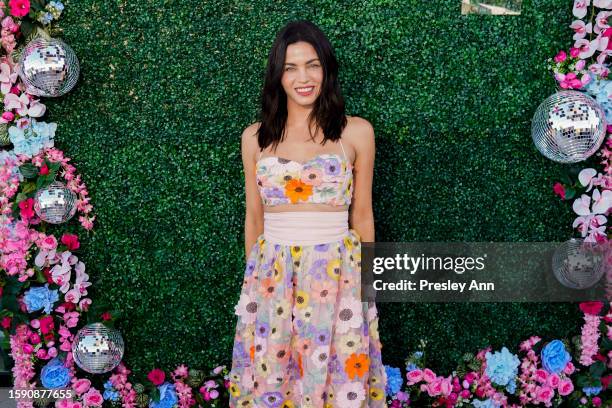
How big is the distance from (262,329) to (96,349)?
870 mm

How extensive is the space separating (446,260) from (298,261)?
37.0 inches

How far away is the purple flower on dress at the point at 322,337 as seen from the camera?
2080 millimetres

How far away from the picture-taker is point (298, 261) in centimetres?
211

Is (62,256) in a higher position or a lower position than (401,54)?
lower

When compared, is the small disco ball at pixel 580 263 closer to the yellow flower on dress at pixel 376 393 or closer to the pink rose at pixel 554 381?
the pink rose at pixel 554 381

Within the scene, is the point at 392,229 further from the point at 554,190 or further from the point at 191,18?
the point at 191,18

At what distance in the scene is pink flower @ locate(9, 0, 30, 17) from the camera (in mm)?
2492

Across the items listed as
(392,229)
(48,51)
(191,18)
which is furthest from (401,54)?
(48,51)

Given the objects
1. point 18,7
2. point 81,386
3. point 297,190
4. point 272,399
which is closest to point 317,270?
point 297,190

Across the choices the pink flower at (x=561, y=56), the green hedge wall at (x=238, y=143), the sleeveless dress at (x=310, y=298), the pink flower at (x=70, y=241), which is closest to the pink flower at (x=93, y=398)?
the green hedge wall at (x=238, y=143)

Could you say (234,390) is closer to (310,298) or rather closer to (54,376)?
(310,298)

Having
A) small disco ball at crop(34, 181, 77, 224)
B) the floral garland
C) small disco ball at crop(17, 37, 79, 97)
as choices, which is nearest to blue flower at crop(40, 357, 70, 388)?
the floral garland

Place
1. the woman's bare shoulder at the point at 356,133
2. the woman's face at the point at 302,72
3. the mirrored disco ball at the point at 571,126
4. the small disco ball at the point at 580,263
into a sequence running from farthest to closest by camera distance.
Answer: the small disco ball at the point at 580,263, the mirrored disco ball at the point at 571,126, the woman's bare shoulder at the point at 356,133, the woman's face at the point at 302,72

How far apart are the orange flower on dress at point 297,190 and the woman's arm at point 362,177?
0.23 metres
